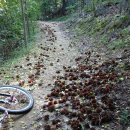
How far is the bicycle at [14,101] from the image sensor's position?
6.63m

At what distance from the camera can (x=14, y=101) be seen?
277 inches

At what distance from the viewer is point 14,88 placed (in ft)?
24.4

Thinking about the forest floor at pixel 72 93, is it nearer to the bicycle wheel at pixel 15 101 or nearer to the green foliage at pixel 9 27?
the bicycle wheel at pixel 15 101

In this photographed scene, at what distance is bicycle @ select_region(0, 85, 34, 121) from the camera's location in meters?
6.63

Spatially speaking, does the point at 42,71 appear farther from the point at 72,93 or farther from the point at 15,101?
the point at 15,101

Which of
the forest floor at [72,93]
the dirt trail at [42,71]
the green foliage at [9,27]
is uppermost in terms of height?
the green foliage at [9,27]

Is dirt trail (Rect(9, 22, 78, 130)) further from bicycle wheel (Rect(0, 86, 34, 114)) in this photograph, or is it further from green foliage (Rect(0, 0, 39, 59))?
green foliage (Rect(0, 0, 39, 59))

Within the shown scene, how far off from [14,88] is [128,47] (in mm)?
6378

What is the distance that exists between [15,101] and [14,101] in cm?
3

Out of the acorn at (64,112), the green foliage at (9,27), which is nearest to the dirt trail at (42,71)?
the acorn at (64,112)

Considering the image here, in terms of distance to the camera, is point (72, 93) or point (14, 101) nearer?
point (14, 101)

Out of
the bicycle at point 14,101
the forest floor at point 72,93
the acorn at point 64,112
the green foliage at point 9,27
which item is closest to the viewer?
the forest floor at point 72,93

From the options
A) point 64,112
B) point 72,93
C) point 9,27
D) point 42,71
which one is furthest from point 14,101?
point 9,27

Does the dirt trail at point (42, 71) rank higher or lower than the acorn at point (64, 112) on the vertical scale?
lower
